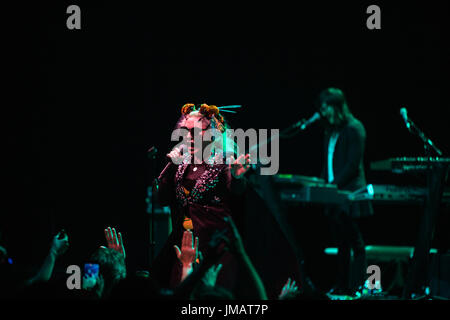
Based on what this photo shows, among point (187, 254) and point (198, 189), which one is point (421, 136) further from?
point (187, 254)

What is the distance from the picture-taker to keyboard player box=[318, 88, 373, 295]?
4.12 m

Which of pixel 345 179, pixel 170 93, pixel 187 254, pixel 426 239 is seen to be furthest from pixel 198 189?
pixel 170 93

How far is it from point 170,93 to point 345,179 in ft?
6.88

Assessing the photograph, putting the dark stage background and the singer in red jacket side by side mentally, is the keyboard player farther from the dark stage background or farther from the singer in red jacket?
the singer in red jacket

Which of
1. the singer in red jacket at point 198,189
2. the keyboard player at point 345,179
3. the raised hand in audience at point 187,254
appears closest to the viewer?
the raised hand in audience at point 187,254

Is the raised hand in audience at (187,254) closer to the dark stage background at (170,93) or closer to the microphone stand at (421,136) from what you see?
the microphone stand at (421,136)

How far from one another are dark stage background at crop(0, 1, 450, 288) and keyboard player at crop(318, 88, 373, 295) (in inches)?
33.9

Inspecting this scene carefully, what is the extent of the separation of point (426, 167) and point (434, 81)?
1.64 m

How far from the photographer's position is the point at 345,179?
4.28 meters

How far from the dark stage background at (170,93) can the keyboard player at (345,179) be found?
86 cm

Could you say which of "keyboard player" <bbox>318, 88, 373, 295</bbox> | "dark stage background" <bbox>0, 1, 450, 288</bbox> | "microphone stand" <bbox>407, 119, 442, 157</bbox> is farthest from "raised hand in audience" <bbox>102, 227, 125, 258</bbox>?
"microphone stand" <bbox>407, 119, 442, 157</bbox>

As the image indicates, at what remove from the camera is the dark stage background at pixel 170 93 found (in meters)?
5.21

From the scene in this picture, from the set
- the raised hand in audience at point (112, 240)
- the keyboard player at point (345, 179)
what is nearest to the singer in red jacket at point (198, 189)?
the raised hand in audience at point (112, 240)
